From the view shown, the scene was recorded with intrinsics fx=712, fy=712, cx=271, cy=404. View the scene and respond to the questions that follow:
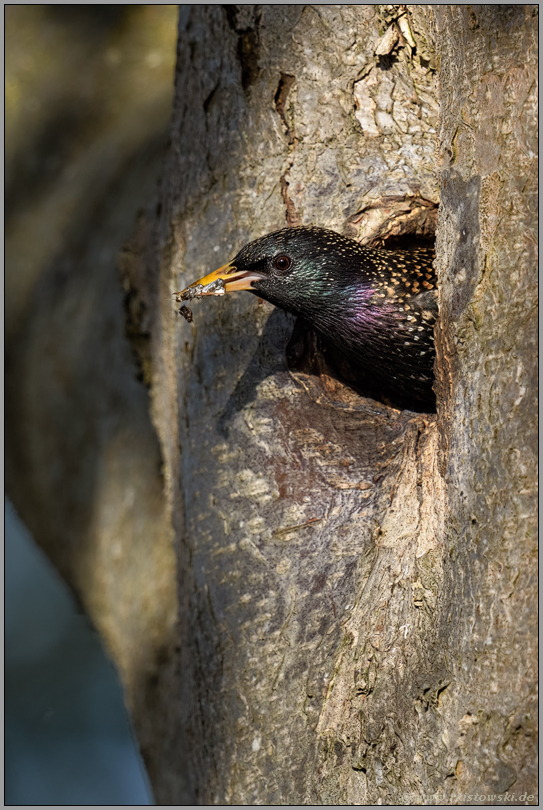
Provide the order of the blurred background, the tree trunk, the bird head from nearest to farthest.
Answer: the tree trunk
the bird head
the blurred background

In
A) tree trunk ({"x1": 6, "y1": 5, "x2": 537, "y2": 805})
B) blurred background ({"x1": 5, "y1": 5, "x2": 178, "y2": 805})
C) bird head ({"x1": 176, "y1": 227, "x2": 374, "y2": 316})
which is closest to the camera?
tree trunk ({"x1": 6, "y1": 5, "x2": 537, "y2": 805})

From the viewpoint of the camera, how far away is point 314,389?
2068mm

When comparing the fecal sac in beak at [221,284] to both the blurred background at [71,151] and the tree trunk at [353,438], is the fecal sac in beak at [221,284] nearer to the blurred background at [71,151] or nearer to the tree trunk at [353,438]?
the tree trunk at [353,438]

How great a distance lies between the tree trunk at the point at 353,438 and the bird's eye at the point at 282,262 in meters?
0.14

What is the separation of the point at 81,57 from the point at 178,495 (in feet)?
9.63

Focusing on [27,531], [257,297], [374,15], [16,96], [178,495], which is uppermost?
[16,96]

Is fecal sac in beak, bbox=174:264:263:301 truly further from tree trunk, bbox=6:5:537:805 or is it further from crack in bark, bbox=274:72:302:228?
crack in bark, bbox=274:72:302:228

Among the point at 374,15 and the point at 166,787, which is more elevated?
the point at 374,15

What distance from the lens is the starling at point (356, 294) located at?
2047 mm

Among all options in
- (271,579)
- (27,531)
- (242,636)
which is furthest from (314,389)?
(27,531)

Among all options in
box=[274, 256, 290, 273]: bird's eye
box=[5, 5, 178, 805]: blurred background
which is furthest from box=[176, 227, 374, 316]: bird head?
box=[5, 5, 178, 805]: blurred background

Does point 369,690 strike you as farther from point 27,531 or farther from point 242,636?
point 27,531

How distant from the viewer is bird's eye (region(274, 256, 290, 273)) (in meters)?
2.04

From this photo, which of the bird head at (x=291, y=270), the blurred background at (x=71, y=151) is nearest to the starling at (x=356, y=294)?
the bird head at (x=291, y=270)
